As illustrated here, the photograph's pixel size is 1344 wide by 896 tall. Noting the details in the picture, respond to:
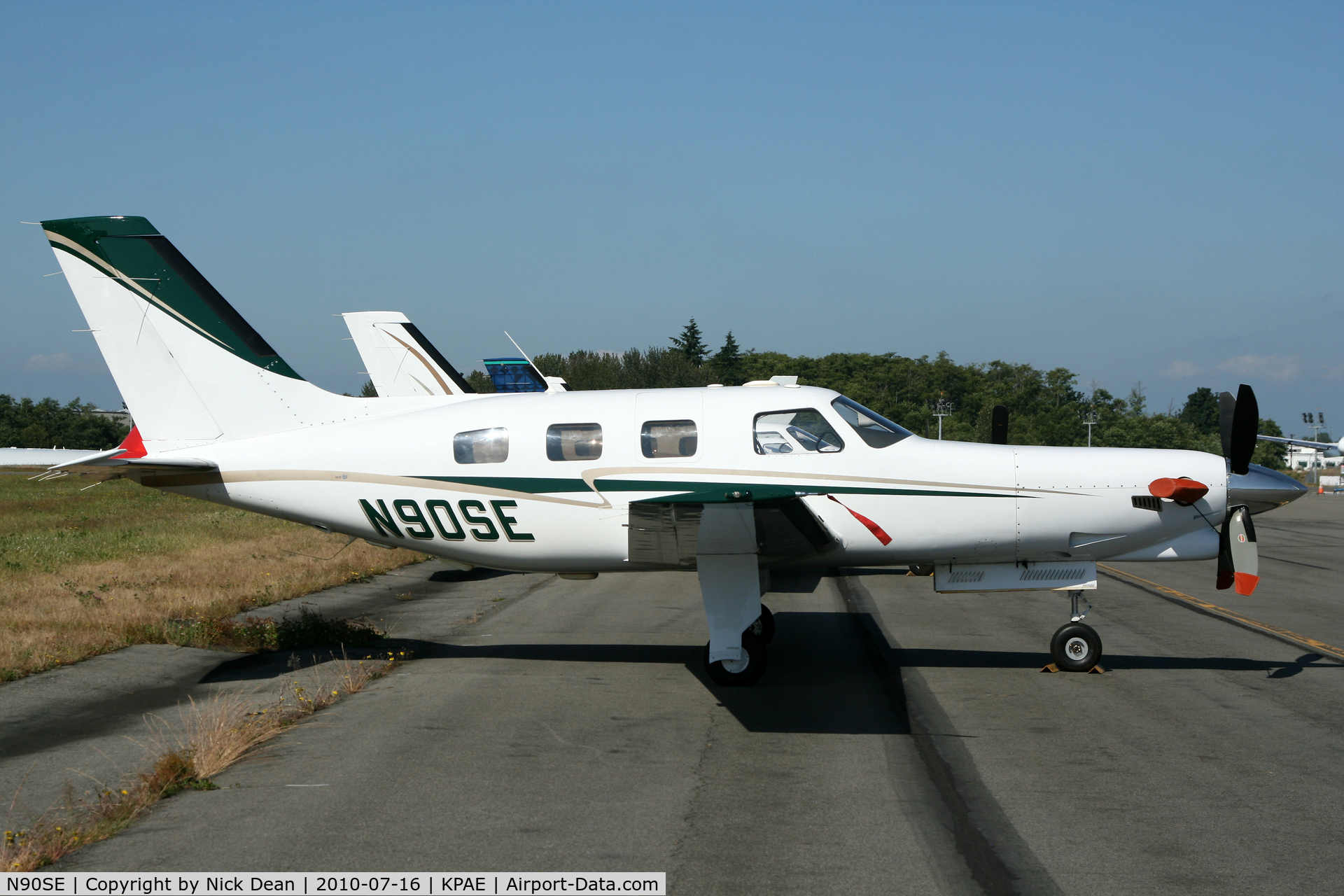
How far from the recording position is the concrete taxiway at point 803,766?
16.6 ft

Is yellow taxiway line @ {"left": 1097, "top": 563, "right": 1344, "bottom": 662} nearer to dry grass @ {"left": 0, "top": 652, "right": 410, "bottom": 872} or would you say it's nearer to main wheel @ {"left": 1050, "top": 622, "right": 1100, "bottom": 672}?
main wheel @ {"left": 1050, "top": 622, "right": 1100, "bottom": 672}

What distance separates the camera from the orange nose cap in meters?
9.38

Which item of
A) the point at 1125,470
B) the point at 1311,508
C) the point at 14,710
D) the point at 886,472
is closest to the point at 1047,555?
the point at 1125,470

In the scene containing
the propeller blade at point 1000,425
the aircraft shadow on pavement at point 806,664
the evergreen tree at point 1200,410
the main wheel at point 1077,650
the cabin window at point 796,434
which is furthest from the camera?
the evergreen tree at point 1200,410

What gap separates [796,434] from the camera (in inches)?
380

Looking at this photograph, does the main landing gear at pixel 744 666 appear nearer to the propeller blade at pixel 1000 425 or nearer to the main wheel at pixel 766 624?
the main wheel at pixel 766 624

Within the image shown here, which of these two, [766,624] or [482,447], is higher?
[482,447]

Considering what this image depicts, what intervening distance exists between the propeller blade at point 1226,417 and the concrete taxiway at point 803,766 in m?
2.36

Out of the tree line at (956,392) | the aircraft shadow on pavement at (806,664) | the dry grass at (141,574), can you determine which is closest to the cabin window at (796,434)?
the aircraft shadow on pavement at (806,664)

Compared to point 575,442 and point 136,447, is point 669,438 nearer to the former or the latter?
point 575,442

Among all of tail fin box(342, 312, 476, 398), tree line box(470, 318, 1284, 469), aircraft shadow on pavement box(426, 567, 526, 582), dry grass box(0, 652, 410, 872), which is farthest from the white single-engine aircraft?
tree line box(470, 318, 1284, 469)

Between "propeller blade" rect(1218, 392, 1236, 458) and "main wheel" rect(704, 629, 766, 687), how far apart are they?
205 inches

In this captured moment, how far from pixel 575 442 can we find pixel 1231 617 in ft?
32.7

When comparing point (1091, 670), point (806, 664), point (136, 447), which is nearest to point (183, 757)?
point (136, 447)
